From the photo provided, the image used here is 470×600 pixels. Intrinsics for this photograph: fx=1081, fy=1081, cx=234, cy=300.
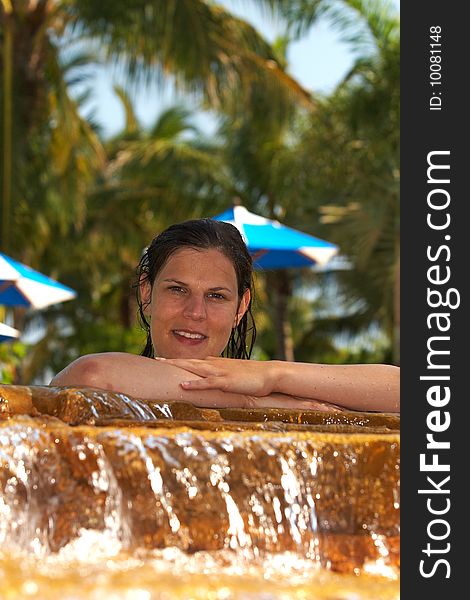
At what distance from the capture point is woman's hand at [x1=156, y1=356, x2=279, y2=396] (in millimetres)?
2816

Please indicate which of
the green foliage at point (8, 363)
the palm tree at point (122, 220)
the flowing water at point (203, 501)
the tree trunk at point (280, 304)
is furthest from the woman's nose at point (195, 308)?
the tree trunk at point (280, 304)

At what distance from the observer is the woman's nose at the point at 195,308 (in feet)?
10.8

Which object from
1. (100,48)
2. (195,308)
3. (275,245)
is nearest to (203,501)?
(195,308)

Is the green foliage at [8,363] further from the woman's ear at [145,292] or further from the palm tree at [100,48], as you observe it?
the woman's ear at [145,292]

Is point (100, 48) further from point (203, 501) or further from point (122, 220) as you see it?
point (203, 501)

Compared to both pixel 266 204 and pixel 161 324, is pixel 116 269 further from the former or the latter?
pixel 161 324

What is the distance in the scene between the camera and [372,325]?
92.9 ft

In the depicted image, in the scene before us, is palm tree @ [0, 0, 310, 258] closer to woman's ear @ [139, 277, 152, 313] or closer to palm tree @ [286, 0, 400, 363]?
palm tree @ [286, 0, 400, 363]

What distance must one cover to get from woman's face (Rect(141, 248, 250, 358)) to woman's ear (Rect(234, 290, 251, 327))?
0.94ft

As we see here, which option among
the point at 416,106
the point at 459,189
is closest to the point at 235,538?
the point at 459,189

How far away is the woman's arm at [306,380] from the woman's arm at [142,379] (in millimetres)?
27

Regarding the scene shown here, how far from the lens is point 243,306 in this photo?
3.76m

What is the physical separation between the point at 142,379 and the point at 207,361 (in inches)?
8.2

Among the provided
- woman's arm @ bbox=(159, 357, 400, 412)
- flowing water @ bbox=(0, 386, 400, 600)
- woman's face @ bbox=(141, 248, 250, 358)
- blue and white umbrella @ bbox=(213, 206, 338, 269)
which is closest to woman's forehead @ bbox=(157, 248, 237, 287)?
woman's face @ bbox=(141, 248, 250, 358)
